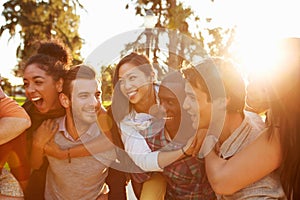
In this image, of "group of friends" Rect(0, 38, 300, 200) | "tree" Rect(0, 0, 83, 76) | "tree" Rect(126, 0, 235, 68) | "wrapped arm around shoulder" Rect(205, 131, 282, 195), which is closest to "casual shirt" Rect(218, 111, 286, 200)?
"group of friends" Rect(0, 38, 300, 200)

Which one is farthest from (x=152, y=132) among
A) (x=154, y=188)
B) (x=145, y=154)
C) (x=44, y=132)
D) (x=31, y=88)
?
(x=31, y=88)

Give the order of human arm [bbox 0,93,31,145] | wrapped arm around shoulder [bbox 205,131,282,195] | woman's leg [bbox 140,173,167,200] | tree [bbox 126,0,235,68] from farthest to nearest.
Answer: tree [bbox 126,0,235,68] → woman's leg [bbox 140,173,167,200] → human arm [bbox 0,93,31,145] → wrapped arm around shoulder [bbox 205,131,282,195]

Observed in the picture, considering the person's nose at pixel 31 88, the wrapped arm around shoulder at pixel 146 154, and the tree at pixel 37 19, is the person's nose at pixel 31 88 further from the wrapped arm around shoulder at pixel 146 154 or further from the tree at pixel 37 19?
the tree at pixel 37 19

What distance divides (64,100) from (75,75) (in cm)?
24

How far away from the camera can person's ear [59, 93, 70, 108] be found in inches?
163

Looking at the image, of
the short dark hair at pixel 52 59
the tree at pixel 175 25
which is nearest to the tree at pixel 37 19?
the tree at pixel 175 25

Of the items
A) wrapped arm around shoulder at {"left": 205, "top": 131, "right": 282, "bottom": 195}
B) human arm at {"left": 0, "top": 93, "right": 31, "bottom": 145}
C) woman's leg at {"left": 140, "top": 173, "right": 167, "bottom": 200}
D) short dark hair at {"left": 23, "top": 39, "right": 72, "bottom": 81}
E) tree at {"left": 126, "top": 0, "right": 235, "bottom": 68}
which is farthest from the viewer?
tree at {"left": 126, "top": 0, "right": 235, "bottom": 68}

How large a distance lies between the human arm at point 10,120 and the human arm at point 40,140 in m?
0.42

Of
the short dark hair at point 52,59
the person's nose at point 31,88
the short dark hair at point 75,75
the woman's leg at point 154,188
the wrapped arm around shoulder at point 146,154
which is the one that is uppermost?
the short dark hair at point 52,59

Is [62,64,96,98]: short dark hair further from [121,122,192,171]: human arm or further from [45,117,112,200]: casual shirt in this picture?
[121,122,192,171]: human arm

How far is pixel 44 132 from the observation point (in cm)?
411

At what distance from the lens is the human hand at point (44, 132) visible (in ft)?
13.3

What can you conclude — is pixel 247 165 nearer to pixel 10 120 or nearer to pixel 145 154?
pixel 145 154

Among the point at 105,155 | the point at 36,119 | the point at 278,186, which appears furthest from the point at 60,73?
the point at 278,186
